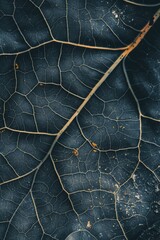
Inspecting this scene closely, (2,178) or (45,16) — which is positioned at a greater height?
(45,16)

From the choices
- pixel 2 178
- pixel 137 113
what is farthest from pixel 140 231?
pixel 2 178

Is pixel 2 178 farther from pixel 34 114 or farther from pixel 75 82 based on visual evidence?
pixel 75 82

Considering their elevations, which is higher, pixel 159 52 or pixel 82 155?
pixel 159 52

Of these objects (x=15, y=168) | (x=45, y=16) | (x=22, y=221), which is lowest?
(x=22, y=221)

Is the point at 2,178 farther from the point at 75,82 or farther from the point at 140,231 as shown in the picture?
the point at 140,231

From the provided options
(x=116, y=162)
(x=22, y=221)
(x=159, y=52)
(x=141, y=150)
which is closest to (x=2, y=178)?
(x=22, y=221)

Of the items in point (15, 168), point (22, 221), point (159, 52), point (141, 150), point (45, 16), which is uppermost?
point (159, 52)
